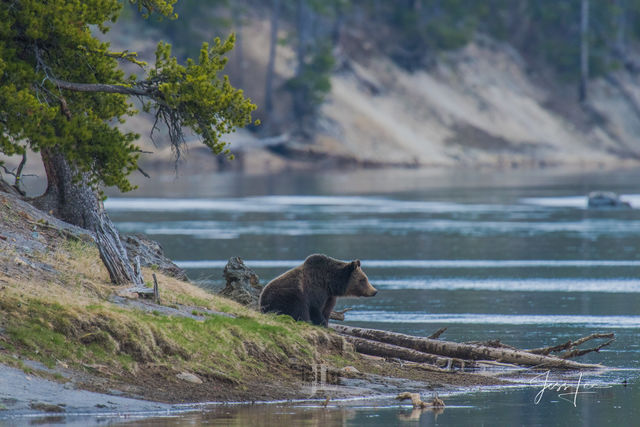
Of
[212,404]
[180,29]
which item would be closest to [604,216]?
[212,404]

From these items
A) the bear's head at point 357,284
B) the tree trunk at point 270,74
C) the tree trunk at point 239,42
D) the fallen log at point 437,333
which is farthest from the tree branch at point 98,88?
the tree trunk at point 239,42

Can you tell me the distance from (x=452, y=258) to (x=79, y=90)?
18128 mm

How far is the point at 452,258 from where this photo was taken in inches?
1319

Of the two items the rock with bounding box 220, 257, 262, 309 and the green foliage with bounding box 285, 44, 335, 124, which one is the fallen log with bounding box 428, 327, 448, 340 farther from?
the green foliage with bounding box 285, 44, 335, 124

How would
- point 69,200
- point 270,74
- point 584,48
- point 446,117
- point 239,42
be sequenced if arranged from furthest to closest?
point 584,48 < point 446,117 < point 239,42 < point 270,74 < point 69,200

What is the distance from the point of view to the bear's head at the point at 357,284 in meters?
17.3

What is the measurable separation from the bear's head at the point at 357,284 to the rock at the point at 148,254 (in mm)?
3676

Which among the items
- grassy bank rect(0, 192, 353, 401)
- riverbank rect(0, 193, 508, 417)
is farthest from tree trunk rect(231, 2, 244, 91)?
riverbank rect(0, 193, 508, 417)

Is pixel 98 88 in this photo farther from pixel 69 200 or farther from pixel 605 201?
pixel 605 201

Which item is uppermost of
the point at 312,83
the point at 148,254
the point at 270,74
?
the point at 270,74

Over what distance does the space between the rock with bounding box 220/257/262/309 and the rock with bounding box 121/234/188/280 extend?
1.01 metres

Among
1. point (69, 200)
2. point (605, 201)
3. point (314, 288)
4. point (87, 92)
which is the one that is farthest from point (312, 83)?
point (314, 288)

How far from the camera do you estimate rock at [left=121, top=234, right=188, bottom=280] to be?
19906 mm

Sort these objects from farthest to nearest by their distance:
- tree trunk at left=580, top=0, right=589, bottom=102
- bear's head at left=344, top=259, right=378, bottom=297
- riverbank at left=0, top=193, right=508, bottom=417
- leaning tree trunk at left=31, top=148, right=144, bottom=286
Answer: tree trunk at left=580, top=0, right=589, bottom=102 < leaning tree trunk at left=31, top=148, right=144, bottom=286 < bear's head at left=344, top=259, right=378, bottom=297 < riverbank at left=0, top=193, right=508, bottom=417
